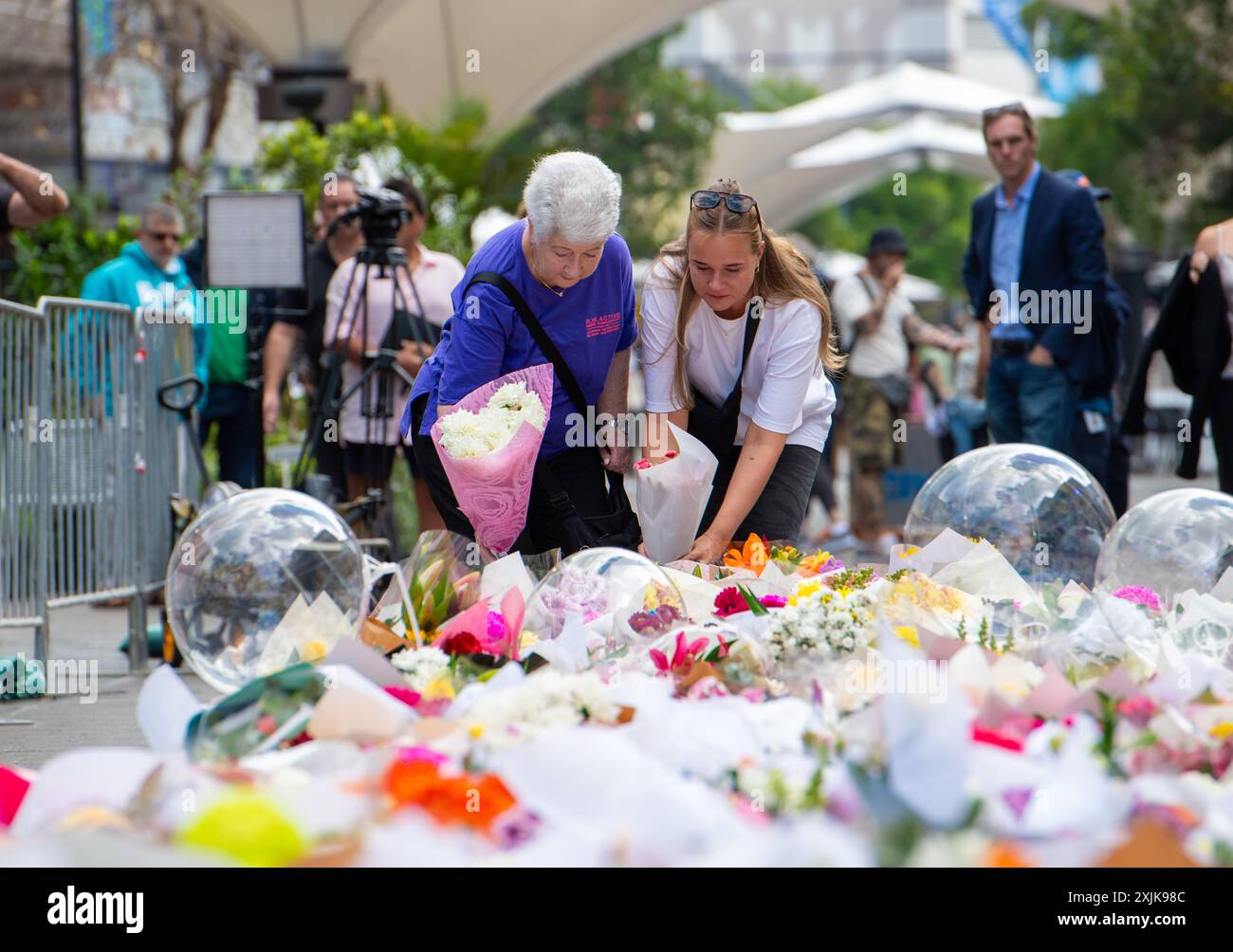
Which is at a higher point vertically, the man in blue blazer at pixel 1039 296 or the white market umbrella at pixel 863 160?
the white market umbrella at pixel 863 160

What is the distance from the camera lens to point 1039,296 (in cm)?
722

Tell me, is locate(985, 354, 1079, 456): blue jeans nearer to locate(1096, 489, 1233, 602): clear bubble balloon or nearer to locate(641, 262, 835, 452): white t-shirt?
locate(641, 262, 835, 452): white t-shirt

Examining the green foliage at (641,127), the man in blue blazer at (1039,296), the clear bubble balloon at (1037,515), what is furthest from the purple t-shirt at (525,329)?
the green foliage at (641,127)

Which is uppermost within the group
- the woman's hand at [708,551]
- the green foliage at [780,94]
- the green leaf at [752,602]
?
the green foliage at [780,94]

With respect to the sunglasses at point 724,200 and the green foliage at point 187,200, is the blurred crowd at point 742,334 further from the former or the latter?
the green foliage at point 187,200

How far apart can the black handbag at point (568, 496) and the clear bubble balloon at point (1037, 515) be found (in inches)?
40.4

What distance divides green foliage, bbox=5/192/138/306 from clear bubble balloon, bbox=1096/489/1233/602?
864 cm

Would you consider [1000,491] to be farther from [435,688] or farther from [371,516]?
[371,516]

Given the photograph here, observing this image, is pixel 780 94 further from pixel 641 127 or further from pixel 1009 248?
pixel 1009 248

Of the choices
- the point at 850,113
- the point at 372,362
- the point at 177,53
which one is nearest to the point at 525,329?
A: the point at 372,362

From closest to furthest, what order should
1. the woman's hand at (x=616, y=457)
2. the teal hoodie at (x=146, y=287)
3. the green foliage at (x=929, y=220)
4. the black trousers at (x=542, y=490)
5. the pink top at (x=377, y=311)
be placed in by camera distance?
the black trousers at (x=542, y=490) < the woman's hand at (x=616, y=457) < the pink top at (x=377, y=311) < the teal hoodie at (x=146, y=287) < the green foliage at (x=929, y=220)

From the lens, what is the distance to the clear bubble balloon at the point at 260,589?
135 inches
